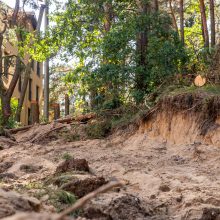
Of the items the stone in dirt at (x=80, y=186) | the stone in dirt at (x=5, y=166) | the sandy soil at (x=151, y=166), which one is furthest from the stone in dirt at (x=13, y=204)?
the stone in dirt at (x=5, y=166)

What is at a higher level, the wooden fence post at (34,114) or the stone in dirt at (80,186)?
the wooden fence post at (34,114)

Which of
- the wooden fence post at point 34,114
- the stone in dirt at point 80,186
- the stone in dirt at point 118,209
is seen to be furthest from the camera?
the wooden fence post at point 34,114

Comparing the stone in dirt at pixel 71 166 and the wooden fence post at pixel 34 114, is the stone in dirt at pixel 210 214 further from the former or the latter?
the wooden fence post at pixel 34 114

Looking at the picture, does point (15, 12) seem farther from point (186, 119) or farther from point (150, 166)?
point (150, 166)

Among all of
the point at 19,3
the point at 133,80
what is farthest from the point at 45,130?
the point at 19,3

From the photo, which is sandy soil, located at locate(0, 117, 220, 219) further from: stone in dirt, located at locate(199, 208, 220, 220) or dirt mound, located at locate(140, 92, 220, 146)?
dirt mound, located at locate(140, 92, 220, 146)

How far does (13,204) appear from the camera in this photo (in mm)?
4070

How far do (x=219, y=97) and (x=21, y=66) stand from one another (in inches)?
487

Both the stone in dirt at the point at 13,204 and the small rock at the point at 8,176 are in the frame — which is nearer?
the stone in dirt at the point at 13,204

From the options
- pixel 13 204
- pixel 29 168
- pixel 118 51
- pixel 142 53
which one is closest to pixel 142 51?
pixel 142 53

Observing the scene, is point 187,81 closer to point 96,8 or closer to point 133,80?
point 133,80

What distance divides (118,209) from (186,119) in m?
5.96

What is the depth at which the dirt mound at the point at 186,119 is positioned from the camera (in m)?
11.4

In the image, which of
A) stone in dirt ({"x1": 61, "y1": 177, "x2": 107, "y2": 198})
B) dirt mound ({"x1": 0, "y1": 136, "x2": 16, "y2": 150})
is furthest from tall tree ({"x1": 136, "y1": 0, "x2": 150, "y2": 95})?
stone in dirt ({"x1": 61, "y1": 177, "x2": 107, "y2": 198})
